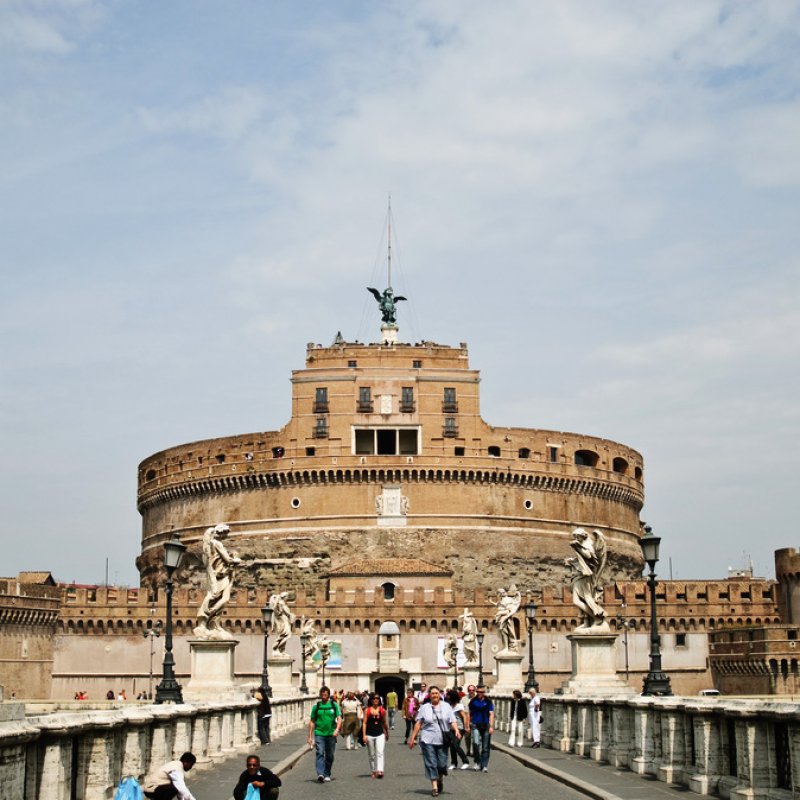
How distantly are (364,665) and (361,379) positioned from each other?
738 inches

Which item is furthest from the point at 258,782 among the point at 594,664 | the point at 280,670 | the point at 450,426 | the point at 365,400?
the point at 365,400

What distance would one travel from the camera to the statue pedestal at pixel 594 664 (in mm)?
20953

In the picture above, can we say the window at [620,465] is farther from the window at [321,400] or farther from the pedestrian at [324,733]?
the pedestrian at [324,733]

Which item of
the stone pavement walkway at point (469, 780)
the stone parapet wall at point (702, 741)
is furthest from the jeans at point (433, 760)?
the stone parapet wall at point (702, 741)

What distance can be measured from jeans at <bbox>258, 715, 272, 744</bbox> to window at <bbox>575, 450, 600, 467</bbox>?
199 feet

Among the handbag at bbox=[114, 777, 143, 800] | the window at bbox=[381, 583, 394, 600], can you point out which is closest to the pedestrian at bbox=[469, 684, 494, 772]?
the handbag at bbox=[114, 777, 143, 800]

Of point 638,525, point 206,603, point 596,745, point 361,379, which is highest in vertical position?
point 361,379

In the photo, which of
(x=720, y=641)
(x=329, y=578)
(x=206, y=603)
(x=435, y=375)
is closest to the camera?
(x=206, y=603)

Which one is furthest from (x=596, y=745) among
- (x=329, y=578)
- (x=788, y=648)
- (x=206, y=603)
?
(x=329, y=578)

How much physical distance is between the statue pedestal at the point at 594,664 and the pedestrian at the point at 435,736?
4883mm

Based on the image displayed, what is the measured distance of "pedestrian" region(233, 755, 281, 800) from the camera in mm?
11172

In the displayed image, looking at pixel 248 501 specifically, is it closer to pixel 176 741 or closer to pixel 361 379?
pixel 361 379

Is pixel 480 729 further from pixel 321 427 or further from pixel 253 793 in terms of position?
pixel 321 427

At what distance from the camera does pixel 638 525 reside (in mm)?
87625
